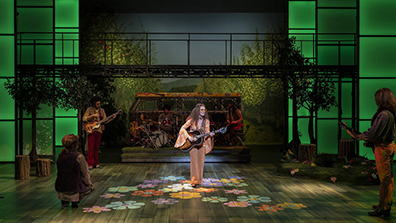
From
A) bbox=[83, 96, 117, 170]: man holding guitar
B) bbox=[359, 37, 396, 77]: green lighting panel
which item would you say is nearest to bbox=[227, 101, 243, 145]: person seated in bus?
bbox=[359, 37, 396, 77]: green lighting panel

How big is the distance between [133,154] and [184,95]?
3.07 meters

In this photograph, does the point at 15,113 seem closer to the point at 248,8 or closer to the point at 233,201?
the point at 233,201

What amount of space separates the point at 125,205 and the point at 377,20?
9.82 metres

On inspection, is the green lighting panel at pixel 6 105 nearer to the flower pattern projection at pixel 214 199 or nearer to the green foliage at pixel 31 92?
the green foliage at pixel 31 92

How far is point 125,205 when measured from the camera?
18.1 feet

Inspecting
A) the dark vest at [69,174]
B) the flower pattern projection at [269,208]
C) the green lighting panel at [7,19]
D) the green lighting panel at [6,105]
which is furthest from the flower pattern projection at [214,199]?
the green lighting panel at [7,19]

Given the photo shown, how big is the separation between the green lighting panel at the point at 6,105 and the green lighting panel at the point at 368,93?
35.6 ft

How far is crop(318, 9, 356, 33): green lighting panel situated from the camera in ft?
41.2

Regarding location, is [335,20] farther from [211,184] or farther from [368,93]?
[211,184]

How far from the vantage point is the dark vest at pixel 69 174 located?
529 cm

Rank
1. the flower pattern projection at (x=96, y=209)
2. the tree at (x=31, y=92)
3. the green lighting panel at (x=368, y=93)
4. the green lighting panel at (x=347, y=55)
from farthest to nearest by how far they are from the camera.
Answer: the green lighting panel at (x=347, y=55)
the green lighting panel at (x=368, y=93)
the tree at (x=31, y=92)
the flower pattern projection at (x=96, y=209)

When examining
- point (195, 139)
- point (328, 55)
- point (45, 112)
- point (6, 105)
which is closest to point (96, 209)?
→ point (195, 139)

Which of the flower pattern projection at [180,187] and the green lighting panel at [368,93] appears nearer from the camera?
the flower pattern projection at [180,187]

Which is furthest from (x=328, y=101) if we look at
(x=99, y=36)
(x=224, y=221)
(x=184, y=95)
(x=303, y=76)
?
(x=99, y=36)
